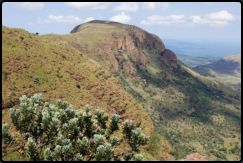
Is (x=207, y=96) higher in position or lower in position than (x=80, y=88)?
lower

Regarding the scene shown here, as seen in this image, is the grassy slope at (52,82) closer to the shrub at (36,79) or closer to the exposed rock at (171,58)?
the shrub at (36,79)

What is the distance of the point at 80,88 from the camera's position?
28.1 m

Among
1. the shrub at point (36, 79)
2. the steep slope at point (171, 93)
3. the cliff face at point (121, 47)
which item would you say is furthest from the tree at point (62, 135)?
the cliff face at point (121, 47)

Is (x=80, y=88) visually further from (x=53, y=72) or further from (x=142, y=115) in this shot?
(x=142, y=115)

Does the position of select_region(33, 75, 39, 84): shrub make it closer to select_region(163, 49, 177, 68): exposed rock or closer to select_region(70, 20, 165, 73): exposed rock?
select_region(70, 20, 165, 73): exposed rock

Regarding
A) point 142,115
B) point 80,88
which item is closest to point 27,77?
point 80,88

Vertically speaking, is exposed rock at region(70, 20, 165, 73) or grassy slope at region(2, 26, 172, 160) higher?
exposed rock at region(70, 20, 165, 73)

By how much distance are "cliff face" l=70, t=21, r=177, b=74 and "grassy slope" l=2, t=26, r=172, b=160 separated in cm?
5166

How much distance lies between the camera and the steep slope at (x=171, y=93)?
70.6 meters

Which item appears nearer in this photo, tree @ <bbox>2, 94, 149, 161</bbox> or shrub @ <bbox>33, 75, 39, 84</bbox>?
tree @ <bbox>2, 94, 149, 161</bbox>

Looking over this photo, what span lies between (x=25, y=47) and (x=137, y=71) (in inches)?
3408

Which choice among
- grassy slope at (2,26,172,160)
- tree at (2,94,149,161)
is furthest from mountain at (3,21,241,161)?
tree at (2,94,149,161)

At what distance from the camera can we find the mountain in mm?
64312

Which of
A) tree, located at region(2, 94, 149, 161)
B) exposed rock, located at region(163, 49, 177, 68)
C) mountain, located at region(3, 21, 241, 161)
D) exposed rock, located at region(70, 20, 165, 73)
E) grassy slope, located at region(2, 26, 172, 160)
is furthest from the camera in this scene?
exposed rock, located at region(163, 49, 177, 68)
